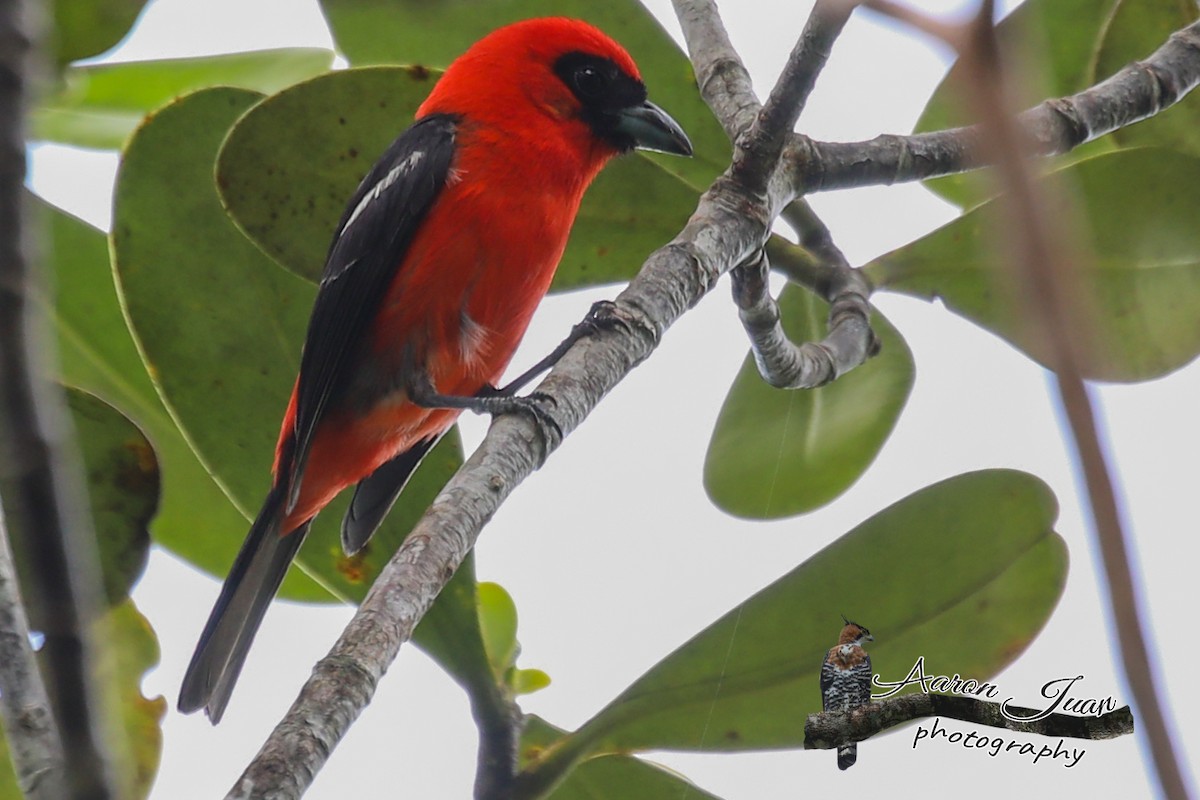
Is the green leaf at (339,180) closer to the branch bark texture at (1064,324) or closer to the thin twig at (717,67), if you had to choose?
the thin twig at (717,67)

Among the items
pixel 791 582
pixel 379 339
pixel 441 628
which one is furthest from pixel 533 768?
pixel 379 339

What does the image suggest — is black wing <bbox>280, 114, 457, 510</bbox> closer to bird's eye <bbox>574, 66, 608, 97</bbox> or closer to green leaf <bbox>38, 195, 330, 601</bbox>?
green leaf <bbox>38, 195, 330, 601</bbox>

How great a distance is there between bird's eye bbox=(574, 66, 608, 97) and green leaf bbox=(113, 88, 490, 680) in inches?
44.8

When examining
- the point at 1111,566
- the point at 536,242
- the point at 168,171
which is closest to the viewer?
the point at 1111,566

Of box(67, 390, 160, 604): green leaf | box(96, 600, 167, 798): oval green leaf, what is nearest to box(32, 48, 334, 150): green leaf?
box(67, 390, 160, 604): green leaf

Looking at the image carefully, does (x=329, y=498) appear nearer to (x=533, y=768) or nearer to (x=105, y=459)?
(x=105, y=459)

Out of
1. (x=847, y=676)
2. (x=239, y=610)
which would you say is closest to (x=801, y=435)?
(x=847, y=676)

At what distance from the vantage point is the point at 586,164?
3486 mm

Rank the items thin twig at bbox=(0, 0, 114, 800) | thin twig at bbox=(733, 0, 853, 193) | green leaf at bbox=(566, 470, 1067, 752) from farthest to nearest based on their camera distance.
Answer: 1. green leaf at bbox=(566, 470, 1067, 752)
2. thin twig at bbox=(733, 0, 853, 193)
3. thin twig at bbox=(0, 0, 114, 800)

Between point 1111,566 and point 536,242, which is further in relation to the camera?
point 536,242

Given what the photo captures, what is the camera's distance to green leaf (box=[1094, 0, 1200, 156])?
9.90ft

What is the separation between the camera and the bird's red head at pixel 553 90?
349 centimetres

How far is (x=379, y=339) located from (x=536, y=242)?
0.49 m

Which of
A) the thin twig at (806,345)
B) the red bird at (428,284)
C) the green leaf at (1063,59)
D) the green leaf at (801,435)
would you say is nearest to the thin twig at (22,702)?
the thin twig at (806,345)
